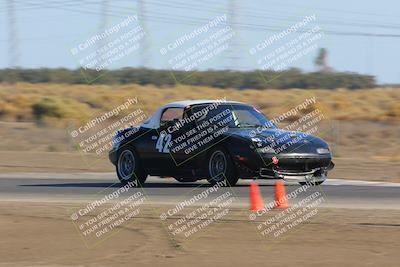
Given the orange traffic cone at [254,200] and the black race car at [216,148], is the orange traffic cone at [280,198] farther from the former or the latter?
the black race car at [216,148]

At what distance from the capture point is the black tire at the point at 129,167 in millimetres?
19578

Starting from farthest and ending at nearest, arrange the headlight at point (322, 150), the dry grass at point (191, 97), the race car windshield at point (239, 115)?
the dry grass at point (191, 97), the race car windshield at point (239, 115), the headlight at point (322, 150)

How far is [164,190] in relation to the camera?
18.4m

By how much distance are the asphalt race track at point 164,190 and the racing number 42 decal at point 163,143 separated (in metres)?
0.74

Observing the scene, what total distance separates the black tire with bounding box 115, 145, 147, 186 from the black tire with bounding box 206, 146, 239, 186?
175cm

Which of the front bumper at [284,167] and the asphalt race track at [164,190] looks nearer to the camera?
the asphalt race track at [164,190]

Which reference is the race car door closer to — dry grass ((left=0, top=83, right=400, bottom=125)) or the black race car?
the black race car

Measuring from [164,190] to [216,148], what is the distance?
1244 mm

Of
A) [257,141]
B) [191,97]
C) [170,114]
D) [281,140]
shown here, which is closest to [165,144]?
[170,114]

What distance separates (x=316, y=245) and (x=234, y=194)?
613cm

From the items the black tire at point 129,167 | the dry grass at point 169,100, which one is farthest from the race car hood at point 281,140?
the dry grass at point 169,100

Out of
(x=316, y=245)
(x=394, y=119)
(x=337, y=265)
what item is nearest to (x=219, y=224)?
(x=316, y=245)

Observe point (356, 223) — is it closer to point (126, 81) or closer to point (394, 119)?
point (394, 119)

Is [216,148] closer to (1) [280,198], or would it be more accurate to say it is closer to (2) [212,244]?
(1) [280,198]
